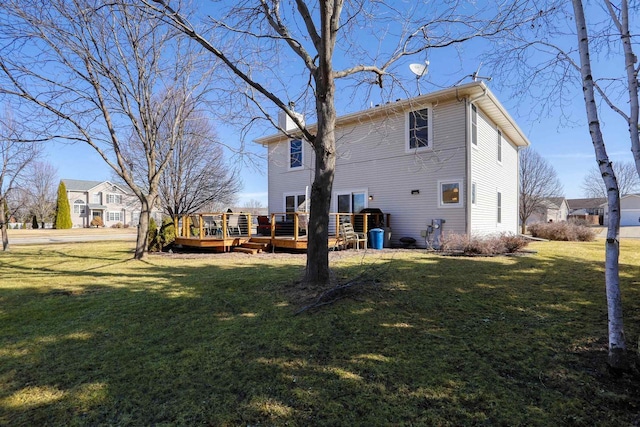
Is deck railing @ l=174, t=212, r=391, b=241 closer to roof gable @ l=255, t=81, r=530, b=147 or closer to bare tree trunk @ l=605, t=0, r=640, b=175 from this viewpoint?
roof gable @ l=255, t=81, r=530, b=147

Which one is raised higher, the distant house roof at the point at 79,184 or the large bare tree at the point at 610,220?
the distant house roof at the point at 79,184

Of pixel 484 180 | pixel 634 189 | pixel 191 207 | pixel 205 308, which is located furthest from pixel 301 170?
pixel 634 189

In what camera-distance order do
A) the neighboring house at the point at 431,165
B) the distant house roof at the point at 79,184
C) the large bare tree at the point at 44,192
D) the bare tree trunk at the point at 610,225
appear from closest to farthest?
1. the bare tree trunk at the point at 610,225
2. the neighboring house at the point at 431,165
3. the large bare tree at the point at 44,192
4. the distant house roof at the point at 79,184

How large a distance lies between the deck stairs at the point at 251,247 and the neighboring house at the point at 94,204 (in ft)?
134

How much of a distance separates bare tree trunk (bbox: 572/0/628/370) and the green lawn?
0.23 m

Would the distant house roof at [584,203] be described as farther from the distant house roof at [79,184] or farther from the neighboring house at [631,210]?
the distant house roof at [79,184]

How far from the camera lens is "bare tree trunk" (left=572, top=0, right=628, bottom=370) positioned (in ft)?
7.95

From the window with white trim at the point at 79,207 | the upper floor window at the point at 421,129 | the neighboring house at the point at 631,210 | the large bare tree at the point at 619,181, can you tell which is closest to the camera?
the upper floor window at the point at 421,129

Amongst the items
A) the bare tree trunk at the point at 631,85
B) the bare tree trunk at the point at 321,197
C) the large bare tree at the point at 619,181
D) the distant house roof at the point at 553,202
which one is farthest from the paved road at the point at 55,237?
the large bare tree at the point at 619,181

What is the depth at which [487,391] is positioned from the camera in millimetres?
2270

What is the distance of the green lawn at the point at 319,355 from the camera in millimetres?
2115

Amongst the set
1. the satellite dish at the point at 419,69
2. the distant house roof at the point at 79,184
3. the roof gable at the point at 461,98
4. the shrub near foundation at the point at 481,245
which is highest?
the distant house roof at the point at 79,184

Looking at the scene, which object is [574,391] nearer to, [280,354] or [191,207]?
[280,354]

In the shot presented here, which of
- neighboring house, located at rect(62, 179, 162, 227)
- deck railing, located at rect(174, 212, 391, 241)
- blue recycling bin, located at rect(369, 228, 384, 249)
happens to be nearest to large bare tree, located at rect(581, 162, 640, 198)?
deck railing, located at rect(174, 212, 391, 241)
